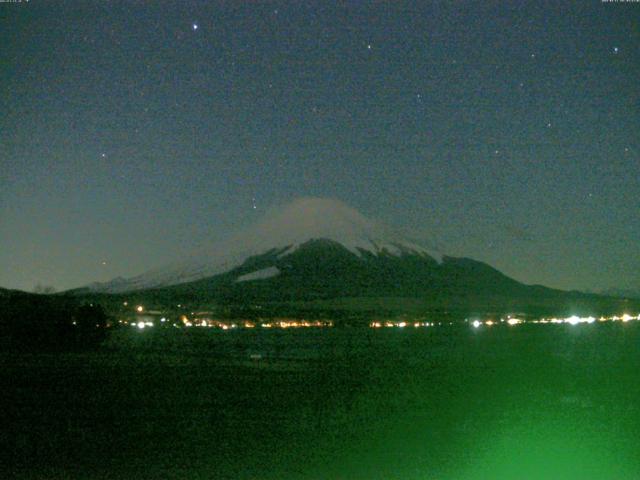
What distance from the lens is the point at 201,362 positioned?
30.8 m

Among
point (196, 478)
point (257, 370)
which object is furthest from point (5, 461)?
point (257, 370)

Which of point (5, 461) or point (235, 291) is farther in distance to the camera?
point (235, 291)

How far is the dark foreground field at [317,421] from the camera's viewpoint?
11.9 meters

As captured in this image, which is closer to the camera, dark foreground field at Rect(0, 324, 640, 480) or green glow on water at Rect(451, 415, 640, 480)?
green glow on water at Rect(451, 415, 640, 480)

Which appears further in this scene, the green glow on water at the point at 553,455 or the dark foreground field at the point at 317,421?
the dark foreground field at the point at 317,421

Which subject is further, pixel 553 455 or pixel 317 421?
pixel 317 421

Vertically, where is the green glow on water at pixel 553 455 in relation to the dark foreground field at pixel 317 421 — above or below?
below

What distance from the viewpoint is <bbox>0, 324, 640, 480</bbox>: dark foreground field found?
39.0 ft

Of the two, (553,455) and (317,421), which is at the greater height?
(317,421)

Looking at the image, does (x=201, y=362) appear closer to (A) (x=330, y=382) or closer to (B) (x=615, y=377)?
(A) (x=330, y=382)

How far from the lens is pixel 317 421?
15.9 meters

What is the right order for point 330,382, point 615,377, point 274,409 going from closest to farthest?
point 274,409
point 330,382
point 615,377

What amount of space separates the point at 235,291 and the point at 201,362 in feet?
385

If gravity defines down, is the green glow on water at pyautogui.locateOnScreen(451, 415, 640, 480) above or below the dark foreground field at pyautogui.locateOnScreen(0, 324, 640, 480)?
below
